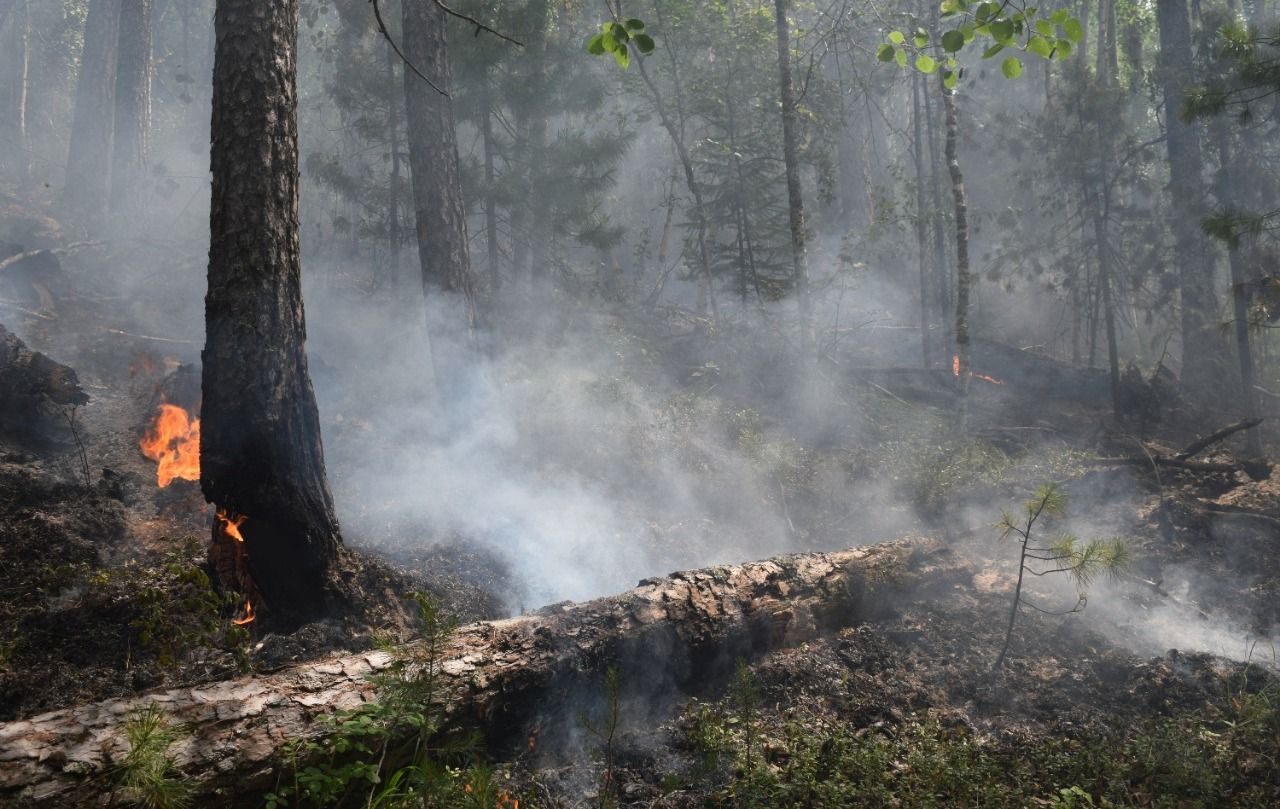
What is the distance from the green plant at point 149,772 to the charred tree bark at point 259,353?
2249 mm

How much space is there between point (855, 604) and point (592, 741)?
2842 millimetres

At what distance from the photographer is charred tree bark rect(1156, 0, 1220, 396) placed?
14.0m

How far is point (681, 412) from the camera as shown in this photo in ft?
41.1

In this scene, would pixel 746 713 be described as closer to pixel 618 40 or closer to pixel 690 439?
pixel 618 40

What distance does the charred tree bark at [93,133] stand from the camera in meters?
20.9

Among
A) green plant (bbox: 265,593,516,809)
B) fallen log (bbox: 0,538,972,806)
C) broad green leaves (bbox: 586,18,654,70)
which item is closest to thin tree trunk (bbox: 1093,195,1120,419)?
fallen log (bbox: 0,538,972,806)

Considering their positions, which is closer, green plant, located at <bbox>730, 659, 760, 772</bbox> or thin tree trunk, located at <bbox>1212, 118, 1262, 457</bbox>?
green plant, located at <bbox>730, 659, 760, 772</bbox>

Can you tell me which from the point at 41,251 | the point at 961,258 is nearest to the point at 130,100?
the point at 41,251

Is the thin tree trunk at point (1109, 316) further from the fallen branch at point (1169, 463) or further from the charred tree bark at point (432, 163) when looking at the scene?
the charred tree bark at point (432, 163)

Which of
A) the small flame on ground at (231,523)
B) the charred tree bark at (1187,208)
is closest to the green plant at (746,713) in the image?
the small flame on ground at (231,523)

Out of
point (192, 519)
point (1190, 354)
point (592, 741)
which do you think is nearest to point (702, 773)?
point (592, 741)

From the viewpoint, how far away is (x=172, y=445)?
906 centimetres

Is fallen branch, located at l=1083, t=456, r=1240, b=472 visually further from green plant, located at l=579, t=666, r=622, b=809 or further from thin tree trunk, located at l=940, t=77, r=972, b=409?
green plant, located at l=579, t=666, r=622, b=809

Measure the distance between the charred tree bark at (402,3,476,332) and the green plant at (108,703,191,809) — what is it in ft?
24.6
